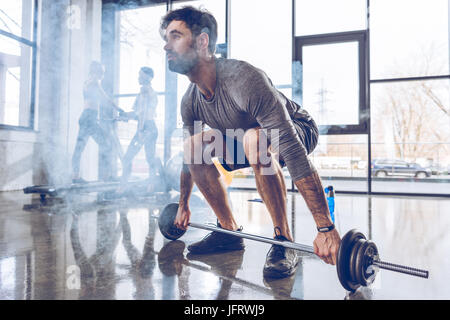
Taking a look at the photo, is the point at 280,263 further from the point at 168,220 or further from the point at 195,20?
the point at 195,20

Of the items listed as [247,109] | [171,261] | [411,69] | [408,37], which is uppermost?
[408,37]

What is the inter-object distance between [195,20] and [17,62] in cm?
298

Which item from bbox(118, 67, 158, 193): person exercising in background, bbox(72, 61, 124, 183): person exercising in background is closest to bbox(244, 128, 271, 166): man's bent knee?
bbox(118, 67, 158, 193): person exercising in background

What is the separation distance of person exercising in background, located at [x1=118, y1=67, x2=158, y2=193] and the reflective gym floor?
0.92 meters

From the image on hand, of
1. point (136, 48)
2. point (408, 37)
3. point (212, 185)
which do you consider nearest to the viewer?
point (212, 185)

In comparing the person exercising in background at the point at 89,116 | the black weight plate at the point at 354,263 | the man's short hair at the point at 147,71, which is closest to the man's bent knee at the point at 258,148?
the black weight plate at the point at 354,263

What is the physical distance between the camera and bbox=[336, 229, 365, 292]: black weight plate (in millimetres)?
663

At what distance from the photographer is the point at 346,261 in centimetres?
67

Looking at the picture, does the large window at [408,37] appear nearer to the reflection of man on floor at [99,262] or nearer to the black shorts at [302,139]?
the black shorts at [302,139]

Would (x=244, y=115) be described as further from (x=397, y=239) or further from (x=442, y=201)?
(x=442, y=201)

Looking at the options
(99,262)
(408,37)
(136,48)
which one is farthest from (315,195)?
(136,48)

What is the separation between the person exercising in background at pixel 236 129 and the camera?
779 mm

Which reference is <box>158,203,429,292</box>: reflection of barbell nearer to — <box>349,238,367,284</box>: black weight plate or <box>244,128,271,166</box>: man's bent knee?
<box>349,238,367,284</box>: black weight plate

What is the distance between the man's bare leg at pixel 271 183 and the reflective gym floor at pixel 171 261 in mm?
141
